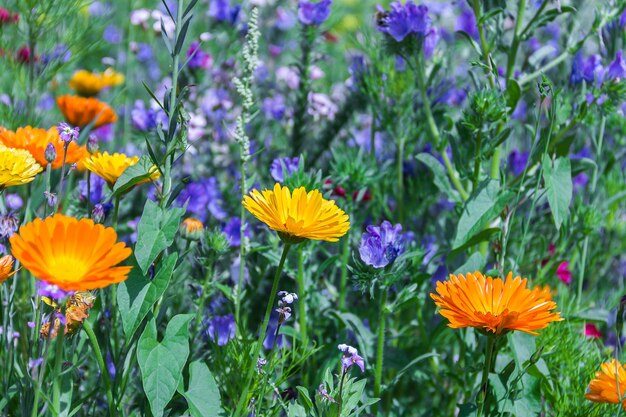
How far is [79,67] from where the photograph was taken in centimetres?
301

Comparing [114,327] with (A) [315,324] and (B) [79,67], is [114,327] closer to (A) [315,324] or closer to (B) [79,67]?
(A) [315,324]

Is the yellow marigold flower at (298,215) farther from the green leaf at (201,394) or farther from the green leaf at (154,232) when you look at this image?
the green leaf at (201,394)

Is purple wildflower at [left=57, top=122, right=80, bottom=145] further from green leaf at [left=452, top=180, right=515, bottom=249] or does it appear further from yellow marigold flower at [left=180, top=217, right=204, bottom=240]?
green leaf at [left=452, top=180, right=515, bottom=249]

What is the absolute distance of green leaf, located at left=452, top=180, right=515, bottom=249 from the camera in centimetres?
132

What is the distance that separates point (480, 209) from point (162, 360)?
621mm

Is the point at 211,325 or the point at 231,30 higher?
the point at 231,30

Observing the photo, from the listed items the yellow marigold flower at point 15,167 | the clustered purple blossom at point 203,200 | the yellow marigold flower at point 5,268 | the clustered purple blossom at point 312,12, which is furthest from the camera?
the clustered purple blossom at point 312,12

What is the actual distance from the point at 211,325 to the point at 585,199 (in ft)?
3.98

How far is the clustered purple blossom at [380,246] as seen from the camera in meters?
1.21

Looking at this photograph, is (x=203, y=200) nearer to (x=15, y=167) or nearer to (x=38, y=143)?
(x=38, y=143)

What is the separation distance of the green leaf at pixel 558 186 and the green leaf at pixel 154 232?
61 centimetres

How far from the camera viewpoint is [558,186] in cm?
130

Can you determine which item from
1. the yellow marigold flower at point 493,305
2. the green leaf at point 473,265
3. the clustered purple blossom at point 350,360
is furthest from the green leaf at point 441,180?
the clustered purple blossom at point 350,360

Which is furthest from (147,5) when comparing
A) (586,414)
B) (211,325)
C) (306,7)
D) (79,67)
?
(586,414)
